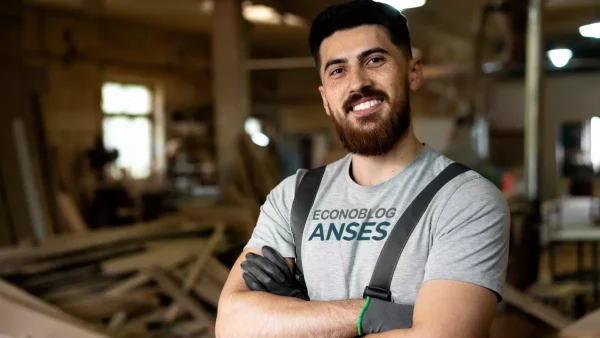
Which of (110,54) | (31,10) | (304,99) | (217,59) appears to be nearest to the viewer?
(217,59)

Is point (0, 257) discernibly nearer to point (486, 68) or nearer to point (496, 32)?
point (486, 68)

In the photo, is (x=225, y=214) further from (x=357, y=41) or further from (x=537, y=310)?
(x=357, y=41)

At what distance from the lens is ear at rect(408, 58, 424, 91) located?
1.69m

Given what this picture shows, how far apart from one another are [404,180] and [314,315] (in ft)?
1.22

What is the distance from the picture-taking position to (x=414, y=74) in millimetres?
1697

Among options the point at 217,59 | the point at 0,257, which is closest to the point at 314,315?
the point at 0,257

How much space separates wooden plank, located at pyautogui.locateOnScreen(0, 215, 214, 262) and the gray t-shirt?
2.95 meters

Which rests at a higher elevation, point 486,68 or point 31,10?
point 31,10

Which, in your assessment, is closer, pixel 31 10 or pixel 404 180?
pixel 404 180

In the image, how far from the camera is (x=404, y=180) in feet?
5.30

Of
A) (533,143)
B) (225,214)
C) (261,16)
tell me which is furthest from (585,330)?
(261,16)

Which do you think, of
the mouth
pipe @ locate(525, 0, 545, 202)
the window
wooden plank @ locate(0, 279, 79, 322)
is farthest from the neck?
the window

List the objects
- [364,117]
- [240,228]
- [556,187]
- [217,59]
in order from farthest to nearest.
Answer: [556,187]
[217,59]
[240,228]
[364,117]

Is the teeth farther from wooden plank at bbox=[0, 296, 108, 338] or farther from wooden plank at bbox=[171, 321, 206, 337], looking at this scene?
wooden plank at bbox=[171, 321, 206, 337]
